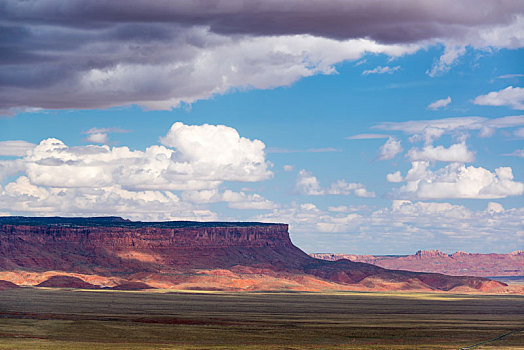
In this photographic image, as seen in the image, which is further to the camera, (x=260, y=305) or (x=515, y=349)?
(x=260, y=305)

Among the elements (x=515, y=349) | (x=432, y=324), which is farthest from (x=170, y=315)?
(x=515, y=349)

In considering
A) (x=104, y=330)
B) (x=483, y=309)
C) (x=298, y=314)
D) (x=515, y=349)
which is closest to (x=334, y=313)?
(x=298, y=314)

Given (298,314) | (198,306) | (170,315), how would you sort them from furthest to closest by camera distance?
Result: (198,306)
(298,314)
(170,315)

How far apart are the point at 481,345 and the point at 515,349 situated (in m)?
5.70

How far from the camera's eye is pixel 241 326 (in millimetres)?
132750

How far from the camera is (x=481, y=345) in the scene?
345 feet

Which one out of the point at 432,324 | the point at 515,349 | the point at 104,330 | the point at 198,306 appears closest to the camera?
the point at 515,349

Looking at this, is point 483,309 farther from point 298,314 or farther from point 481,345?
point 481,345

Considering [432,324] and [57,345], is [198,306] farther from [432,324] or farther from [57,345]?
[57,345]

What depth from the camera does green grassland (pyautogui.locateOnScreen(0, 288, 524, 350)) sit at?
105 metres

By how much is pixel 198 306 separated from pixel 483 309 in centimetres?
6048

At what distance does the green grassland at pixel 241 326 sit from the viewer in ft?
346

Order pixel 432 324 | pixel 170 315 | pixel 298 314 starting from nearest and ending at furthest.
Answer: pixel 432 324
pixel 170 315
pixel 298 314

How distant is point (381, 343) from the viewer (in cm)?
10719
